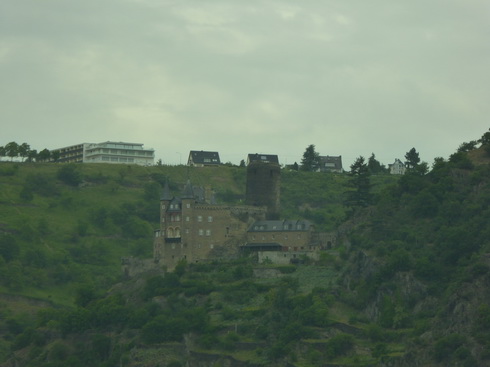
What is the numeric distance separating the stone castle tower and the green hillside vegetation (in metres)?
8.20

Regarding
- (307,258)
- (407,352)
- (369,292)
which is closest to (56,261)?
(307,258)

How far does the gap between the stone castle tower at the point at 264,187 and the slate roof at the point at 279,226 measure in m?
6.13


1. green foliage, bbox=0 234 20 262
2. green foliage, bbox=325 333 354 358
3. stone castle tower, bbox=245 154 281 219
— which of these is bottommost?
green foliage, bbox=325 333 354 358

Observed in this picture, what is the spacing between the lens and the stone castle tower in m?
156

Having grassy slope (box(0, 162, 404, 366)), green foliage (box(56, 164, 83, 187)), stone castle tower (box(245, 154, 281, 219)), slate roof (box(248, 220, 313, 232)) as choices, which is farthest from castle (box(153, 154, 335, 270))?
green foliage (box(56, 164, 83, 187))

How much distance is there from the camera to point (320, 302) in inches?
5177

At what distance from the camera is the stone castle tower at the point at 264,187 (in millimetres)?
156500

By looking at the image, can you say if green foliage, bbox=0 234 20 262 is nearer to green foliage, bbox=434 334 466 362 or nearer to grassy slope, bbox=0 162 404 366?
grassy slope, bbox=0 162 404 366

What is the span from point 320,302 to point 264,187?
28.7 meters

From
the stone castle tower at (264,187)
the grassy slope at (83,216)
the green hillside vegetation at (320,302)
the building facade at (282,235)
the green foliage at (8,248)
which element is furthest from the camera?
the green foliage at (8,248)

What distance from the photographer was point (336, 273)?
458ft

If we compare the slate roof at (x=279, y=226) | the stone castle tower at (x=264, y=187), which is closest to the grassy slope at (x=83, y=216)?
the stone castle tower at (x=264, y=187)

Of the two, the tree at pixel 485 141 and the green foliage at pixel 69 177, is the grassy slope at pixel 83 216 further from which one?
the tree at pixel 485 141

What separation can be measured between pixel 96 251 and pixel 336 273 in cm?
4570
